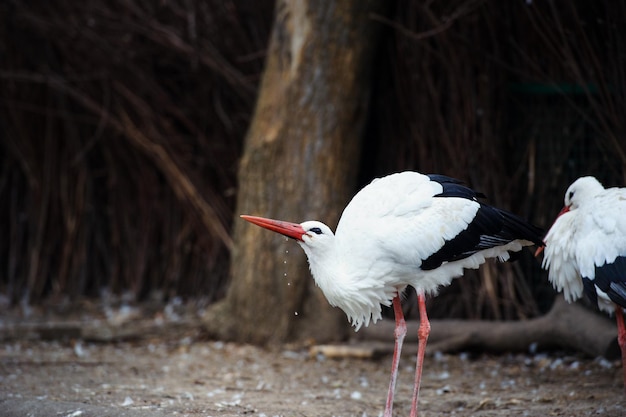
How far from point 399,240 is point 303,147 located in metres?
2.37

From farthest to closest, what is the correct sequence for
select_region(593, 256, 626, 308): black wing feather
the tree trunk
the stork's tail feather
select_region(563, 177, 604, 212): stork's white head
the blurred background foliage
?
1. the tree trunk
2. the blurred background foliage
3. select_region(563, 177, 604, 212): stork's white head
4. the stork's tail feather
5. select_region(593, 256, 626, 308): black wing feather

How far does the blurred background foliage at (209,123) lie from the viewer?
21.1 ft

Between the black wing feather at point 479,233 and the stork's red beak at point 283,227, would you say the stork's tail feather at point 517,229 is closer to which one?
the black wing feather at point 479,233

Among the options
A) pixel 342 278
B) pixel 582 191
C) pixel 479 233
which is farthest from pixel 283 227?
pixel 582 191

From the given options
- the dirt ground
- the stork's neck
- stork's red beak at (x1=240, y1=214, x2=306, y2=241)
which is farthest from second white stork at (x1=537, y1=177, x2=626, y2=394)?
stork's red beak at (x1=240, y1=214, x2=306, y2=241)

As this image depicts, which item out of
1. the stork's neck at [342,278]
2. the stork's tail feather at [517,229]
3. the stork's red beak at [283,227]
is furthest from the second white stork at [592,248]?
the stork's red beak at [283,227]

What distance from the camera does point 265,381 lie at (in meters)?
5.99

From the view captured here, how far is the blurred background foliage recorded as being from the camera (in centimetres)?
644

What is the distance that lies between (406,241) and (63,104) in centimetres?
497

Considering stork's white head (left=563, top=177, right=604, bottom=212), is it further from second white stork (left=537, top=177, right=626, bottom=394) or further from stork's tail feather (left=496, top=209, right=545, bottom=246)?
stork's tail feather (left=496, top=209, right=545, bottom=246)

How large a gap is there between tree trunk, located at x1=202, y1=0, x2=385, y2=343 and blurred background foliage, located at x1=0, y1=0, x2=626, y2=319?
30 centimetres

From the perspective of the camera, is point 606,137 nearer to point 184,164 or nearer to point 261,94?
point 261,94

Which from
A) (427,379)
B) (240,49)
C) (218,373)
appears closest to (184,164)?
(240,49)

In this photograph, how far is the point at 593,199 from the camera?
5176 mm
